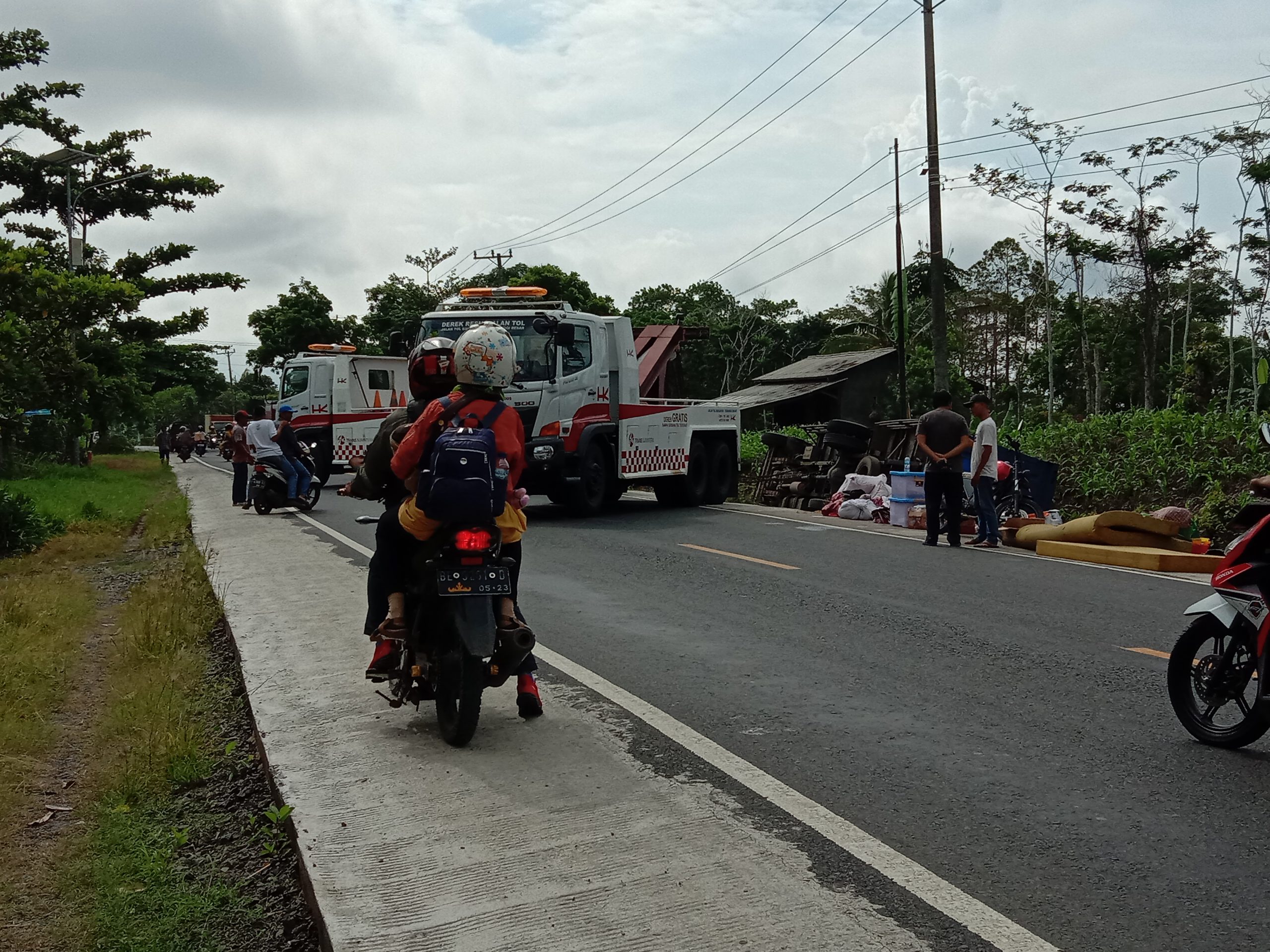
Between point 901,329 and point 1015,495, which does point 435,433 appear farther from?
point 901,329

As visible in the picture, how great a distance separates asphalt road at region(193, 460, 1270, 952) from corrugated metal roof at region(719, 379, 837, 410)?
2633 centimetres

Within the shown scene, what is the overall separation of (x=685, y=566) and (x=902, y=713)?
19.3 feet

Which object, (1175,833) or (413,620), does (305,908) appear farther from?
(1175,833)

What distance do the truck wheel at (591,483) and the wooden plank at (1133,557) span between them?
6.43 metres

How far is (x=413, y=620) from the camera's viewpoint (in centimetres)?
546

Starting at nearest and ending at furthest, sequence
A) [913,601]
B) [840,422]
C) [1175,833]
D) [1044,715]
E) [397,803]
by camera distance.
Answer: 1. [1175,833]
2. [397,803]
3. [1044,715]
4. [913,601]
5. [840,422]

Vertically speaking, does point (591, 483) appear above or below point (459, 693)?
above

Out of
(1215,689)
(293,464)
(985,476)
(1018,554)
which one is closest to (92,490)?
(293,464)

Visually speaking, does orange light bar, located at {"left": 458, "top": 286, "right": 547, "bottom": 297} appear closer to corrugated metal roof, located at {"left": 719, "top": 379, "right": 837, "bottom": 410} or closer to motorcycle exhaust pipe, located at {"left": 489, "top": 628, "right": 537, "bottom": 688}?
motorcycle exhaust pipe, located at {"left": 489, "top": 628, "right": 537, "bottom": 688}

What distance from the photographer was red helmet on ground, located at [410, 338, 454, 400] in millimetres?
5555

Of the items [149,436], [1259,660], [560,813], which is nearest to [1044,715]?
[1259,660]

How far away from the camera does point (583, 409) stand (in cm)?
1672

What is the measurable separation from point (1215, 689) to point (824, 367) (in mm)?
34897

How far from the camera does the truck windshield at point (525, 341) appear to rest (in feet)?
53.5
